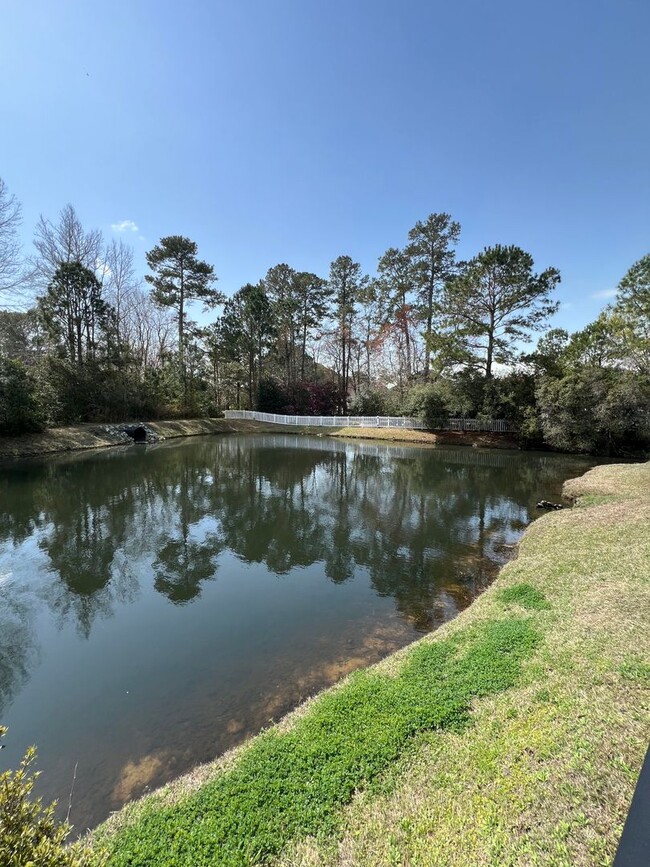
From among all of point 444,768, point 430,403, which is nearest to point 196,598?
point 444,768

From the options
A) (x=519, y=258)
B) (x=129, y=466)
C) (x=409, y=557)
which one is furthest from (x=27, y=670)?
(x=519, y=258)

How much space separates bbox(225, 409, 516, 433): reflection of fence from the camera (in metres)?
24.4

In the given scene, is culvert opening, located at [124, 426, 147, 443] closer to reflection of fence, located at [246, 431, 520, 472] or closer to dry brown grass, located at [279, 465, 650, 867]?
reflection of fence, located at [246, 431, 520, 472]

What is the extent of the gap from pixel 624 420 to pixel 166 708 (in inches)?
872

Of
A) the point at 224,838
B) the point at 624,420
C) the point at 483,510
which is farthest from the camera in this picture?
the point at 624,420

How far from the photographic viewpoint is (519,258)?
21.7m

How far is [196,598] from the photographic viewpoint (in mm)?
5797

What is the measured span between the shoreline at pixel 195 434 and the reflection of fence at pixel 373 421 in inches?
19.3

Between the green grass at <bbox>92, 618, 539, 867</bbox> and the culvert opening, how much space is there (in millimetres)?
24332

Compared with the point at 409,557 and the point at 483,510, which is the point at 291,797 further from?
the point at 483,510

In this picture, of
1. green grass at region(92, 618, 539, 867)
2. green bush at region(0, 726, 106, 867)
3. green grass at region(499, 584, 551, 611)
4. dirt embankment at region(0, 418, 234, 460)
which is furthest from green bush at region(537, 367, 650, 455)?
dirt embankment at region(0, 418, 234, 460)

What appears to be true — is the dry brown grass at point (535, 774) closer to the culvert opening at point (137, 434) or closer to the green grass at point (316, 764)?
the green grass at point (316, 764)

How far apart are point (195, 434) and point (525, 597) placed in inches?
1074

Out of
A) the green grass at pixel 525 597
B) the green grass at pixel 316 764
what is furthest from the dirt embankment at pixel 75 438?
the green grass at pixel 525 597
